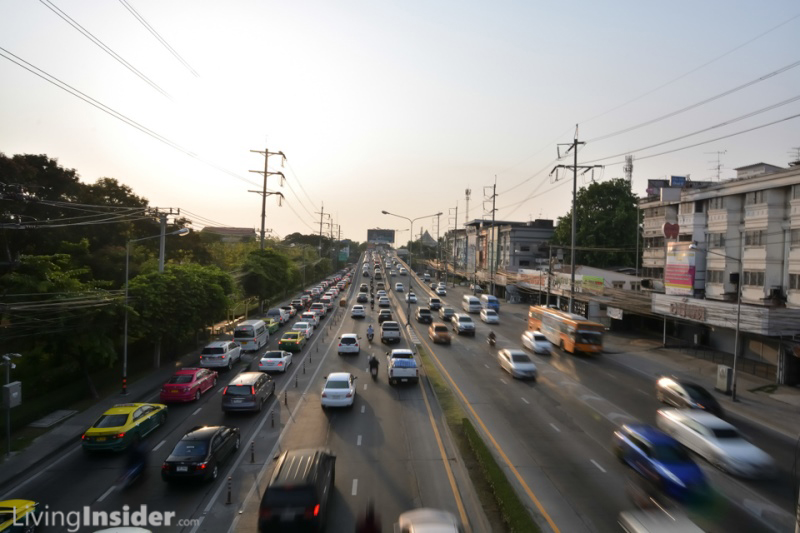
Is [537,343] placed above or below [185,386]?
above

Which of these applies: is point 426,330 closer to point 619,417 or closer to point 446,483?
point 619,417

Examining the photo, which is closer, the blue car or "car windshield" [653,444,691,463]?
the blue car

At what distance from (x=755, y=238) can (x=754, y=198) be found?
3013 mm

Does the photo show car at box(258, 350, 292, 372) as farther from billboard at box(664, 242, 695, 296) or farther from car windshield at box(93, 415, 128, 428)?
billboard at box(664, 242, 695, 296)

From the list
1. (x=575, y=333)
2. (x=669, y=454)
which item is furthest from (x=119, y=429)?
(x=575, y=333)

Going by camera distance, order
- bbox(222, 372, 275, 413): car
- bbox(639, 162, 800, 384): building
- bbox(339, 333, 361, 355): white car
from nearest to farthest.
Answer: bbox(222, 372, 275, 413): car → bbox(639, 162, 800, 384): building → bbox(339, 333, 361, 355): white car

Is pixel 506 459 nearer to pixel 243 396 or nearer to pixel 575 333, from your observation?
pixel 243 396

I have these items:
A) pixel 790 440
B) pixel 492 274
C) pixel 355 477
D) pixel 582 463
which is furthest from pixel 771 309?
pixel 492 274

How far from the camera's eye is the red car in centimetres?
2408

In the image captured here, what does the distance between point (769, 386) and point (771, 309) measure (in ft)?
15.5

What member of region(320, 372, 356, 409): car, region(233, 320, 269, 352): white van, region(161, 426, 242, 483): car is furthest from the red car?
region(233, 320, 269, 352): white van

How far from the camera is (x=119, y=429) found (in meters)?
17.8

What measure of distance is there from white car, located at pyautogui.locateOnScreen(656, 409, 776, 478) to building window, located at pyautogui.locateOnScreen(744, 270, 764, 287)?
2266 cm

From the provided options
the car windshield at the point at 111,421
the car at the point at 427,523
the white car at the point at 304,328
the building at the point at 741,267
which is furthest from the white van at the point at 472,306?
the car at the point at 427,523
